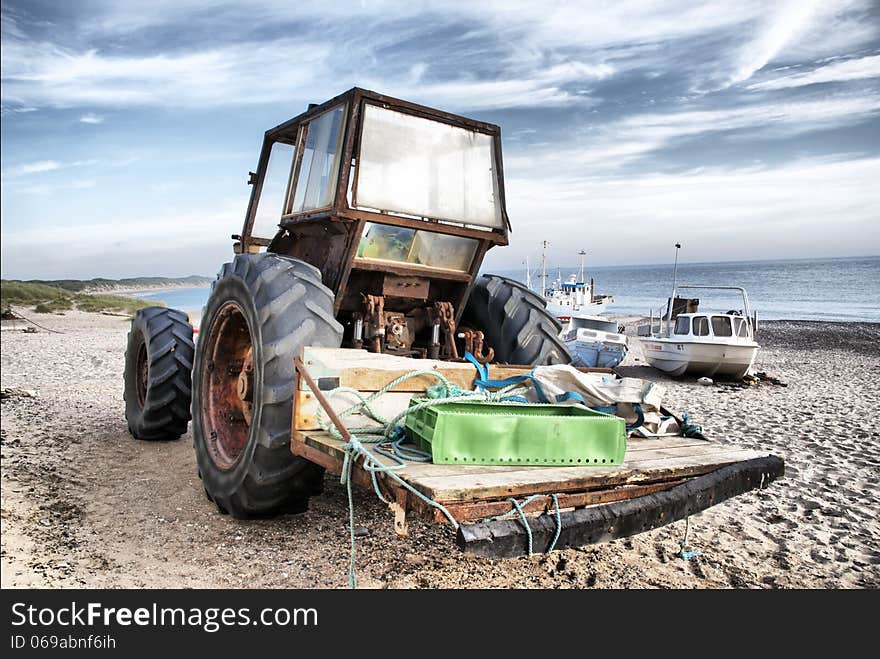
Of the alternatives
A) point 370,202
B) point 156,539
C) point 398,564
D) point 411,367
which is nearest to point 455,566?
point 398,564

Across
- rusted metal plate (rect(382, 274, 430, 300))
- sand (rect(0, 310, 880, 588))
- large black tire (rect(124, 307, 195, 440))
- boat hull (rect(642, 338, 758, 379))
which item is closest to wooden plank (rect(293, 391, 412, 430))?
sand (rect(0, 310, 880, 588))

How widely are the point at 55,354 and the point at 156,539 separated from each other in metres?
9.64

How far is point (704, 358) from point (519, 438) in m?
12.9

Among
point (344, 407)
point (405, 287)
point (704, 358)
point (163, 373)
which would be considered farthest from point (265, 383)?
point (704, 358)

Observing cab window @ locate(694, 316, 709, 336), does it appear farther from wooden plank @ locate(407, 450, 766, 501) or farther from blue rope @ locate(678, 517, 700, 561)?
wooden plank @ locate(407, 450, 766, 501)

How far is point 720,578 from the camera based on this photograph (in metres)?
3.51

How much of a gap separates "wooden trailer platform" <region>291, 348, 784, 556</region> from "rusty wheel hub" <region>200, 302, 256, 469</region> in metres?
1.09

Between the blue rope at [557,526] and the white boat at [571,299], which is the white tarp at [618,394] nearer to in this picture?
the blue rope at [557,526]

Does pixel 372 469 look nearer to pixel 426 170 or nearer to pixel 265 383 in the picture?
pixel 265 383

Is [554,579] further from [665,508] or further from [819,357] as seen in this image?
Answer: [819,357]

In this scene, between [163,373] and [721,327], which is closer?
[163,373]

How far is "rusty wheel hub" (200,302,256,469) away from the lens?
12.7 ft

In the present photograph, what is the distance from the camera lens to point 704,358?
14.2 meters

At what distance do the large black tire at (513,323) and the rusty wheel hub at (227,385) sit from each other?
1.76 m
